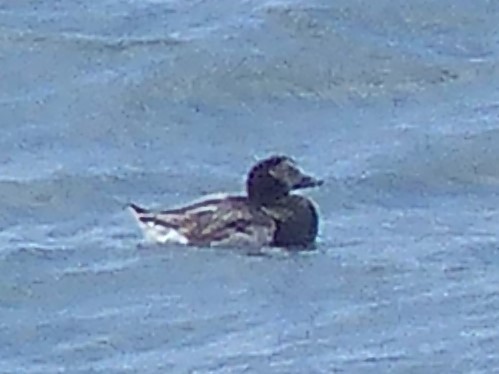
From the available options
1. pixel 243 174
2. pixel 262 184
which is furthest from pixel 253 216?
pixel 243 174

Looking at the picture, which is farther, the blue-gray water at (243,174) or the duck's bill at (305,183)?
the duck's bill at (305,183)

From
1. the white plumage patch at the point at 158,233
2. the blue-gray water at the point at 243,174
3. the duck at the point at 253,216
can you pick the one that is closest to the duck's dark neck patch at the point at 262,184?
the duck at the point at 253,216

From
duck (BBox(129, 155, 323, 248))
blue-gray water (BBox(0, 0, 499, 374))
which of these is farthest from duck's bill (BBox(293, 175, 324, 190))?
blue-gray water (BBox(0, 0, 499, 374))

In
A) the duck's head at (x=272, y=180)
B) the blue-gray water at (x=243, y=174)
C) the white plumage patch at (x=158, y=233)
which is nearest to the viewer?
the blue-gray water at (x=243, y=174)

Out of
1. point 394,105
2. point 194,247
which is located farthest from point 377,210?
point 394,105

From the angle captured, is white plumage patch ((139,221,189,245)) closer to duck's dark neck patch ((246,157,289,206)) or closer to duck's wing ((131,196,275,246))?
duck's wing ((131,196,275,246))

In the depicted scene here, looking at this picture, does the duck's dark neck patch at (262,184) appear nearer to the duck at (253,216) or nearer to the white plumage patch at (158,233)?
the duck at (253,216)

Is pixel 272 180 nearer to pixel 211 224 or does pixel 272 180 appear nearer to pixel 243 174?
pixel 211 224
